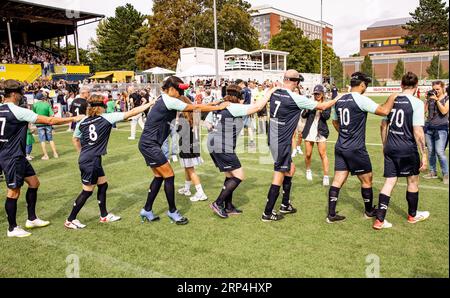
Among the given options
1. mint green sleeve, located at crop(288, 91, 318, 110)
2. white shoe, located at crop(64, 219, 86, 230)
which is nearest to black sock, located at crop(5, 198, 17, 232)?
white shoe, located at crop(64, 219, 86, 230)

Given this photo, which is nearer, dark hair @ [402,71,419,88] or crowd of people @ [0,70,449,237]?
dark hair @ [402,71,419,88]

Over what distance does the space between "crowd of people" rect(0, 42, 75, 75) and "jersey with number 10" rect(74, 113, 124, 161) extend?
3328 centimetres

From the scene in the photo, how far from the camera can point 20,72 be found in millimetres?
31422

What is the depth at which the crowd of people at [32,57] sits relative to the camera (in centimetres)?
3553

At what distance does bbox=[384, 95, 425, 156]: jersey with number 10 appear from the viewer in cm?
482

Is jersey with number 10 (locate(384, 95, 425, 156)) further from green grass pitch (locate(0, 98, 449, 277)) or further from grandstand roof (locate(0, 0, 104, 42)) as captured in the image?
grandstand roof (locate(0, 0, 104, 42))

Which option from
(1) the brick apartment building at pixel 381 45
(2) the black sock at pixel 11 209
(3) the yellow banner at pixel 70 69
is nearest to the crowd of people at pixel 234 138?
(2) the black sock at pixel 11 209

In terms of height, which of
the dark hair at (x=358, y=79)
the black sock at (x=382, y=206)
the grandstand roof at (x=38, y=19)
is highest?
the grandstand roof at (x=38, y=19)

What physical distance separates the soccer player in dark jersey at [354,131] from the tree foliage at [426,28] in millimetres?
75638

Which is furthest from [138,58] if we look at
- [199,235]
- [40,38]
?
[199,235]

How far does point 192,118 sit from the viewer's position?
22.3 feet

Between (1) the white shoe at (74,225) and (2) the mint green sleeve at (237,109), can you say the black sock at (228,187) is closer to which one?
(2) the mint green sleeve at (237,109)

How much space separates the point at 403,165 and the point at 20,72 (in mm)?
33929
